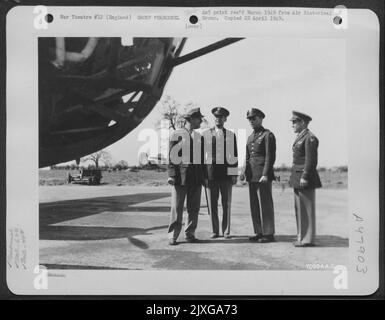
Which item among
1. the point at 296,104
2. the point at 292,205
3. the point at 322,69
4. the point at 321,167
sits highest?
the point at 322,69

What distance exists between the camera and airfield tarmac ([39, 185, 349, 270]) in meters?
1.41

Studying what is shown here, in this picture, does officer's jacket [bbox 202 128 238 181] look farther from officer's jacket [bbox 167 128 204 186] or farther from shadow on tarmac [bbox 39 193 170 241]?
shadow on tarmac [bbox 39 193 170 241]

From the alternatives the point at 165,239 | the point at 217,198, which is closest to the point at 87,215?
the point at 165,239

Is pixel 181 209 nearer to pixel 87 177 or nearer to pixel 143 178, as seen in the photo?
pixel 143 178

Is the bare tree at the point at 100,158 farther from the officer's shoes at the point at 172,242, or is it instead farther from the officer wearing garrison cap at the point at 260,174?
the officer wearing garrison cap at the point at 260,174

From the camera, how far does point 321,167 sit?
55.5 inches

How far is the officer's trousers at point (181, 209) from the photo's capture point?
1417 mm

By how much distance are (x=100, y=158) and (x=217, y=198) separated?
0.37 meters

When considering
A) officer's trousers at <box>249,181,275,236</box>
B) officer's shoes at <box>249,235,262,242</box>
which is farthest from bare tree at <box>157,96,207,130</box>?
officer's shoes at <box>249,235,262,242</box>

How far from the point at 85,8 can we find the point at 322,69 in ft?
2.38

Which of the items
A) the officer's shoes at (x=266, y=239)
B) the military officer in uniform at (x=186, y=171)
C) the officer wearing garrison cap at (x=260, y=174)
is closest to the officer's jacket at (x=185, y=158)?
the military officer in uniform at (x=186, y=171)

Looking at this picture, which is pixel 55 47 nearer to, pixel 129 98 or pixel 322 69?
pixel 129 98

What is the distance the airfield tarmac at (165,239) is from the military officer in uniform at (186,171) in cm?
2
